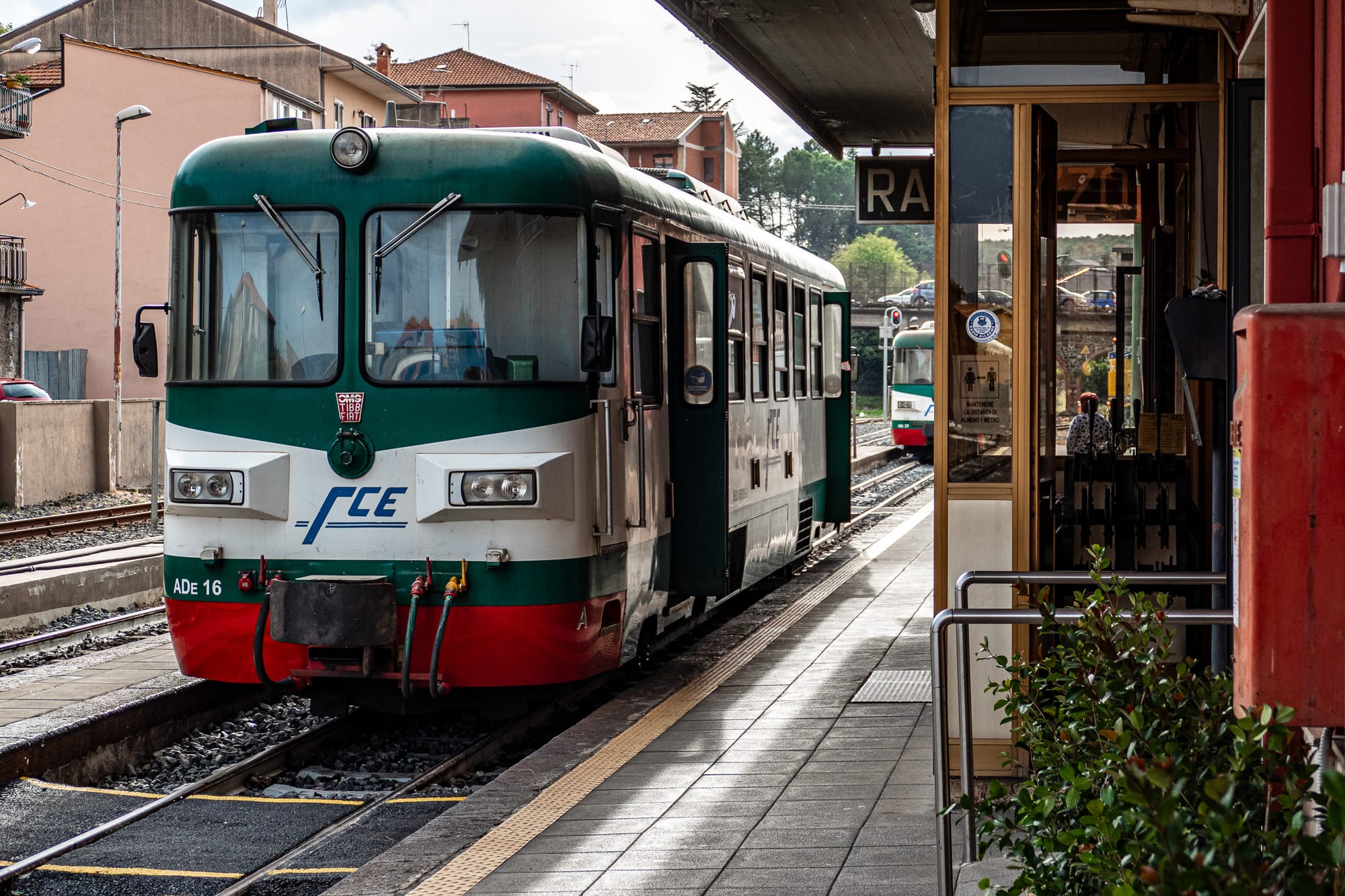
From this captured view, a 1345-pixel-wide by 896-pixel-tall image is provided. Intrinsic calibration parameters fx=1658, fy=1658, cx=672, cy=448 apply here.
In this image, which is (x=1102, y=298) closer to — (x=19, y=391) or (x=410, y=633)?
(x=410, y=633)

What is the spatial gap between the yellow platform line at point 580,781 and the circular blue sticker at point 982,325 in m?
2.44

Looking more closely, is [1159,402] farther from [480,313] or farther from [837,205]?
[837,205]

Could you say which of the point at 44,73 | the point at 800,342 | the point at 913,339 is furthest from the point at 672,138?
the point at 800,342

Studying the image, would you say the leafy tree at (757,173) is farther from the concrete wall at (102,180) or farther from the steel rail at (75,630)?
the steel rail at (75,630)

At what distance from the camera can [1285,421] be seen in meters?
3.06

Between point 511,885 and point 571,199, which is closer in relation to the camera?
point 511,885

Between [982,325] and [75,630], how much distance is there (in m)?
8.31

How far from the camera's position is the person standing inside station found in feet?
28.1

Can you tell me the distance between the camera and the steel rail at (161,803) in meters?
6.24

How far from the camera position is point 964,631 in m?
4.97

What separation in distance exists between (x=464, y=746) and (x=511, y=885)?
11.2 ft

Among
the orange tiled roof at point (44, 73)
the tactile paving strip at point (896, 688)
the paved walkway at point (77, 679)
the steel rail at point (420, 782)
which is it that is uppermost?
the orange tiled roof at point (44, 73)

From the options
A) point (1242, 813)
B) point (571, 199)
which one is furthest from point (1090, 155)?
point (1242, 813)

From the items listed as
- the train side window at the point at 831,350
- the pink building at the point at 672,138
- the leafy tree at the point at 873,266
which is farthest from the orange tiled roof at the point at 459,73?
the train side window at the point at 831,350
